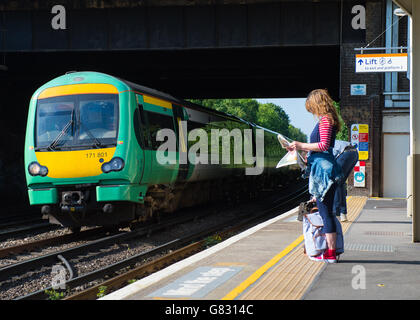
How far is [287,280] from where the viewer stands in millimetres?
5711

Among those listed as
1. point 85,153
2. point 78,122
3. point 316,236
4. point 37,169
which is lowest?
point 316,236

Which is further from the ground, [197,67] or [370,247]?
[197,67]

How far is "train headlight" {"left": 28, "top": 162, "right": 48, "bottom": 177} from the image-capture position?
11758mm

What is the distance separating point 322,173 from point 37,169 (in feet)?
23.2

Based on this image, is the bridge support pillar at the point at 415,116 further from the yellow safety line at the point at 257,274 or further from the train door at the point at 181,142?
the train door at the point at 181,142

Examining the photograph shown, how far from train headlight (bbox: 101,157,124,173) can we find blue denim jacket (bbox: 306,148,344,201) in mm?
5568

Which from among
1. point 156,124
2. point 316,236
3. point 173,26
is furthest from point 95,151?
point 173,26

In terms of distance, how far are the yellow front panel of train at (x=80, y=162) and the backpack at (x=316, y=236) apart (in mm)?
5679

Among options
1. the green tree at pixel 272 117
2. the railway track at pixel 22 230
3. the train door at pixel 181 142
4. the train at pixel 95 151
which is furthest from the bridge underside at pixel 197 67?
the green tree at pixel 272 117

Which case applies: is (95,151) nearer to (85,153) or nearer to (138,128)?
(85,153)

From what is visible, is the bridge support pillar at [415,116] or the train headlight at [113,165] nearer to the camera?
the bridge support pillar at [415,116]

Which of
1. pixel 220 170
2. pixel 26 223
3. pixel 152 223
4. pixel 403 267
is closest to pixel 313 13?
pixel 220 170

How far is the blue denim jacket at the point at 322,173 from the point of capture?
6488 millimetres

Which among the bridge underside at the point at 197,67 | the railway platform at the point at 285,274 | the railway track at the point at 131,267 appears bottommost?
the railway track at the point at 131,267
